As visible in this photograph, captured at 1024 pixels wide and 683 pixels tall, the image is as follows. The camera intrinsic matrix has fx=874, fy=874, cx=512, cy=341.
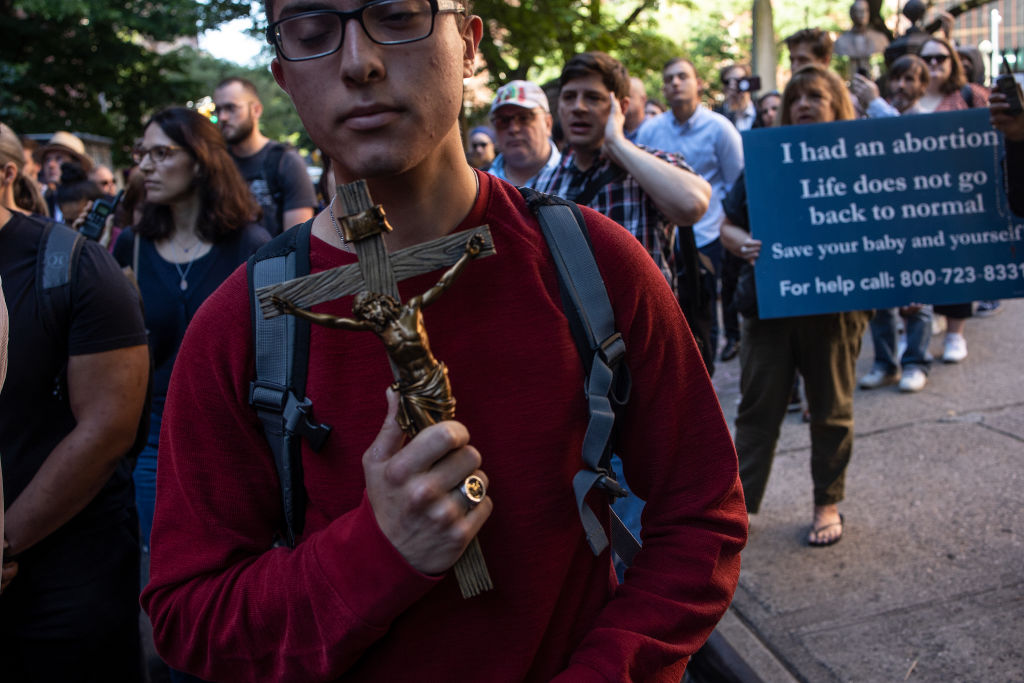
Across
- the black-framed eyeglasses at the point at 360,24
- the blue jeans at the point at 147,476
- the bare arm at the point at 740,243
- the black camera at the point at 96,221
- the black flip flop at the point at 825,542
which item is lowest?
the black flip flop at the point at 825,542

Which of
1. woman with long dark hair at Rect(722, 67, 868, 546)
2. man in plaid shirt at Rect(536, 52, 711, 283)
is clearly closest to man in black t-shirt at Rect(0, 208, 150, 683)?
man in plaid shirt at Rect(536, 52, 711, 283)

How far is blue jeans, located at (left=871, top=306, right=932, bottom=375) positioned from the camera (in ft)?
21.7

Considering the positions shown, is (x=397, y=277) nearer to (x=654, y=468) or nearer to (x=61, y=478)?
(x=654, y=468)

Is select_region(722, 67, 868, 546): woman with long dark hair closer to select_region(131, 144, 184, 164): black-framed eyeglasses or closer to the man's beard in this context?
select_region(131, 144, 184, 164): black-framed eyeglasses

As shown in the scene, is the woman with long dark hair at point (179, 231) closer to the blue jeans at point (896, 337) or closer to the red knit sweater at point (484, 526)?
the red knit sweater at point (484, 526)

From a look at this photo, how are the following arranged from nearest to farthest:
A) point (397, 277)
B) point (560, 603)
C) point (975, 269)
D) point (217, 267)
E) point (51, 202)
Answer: point (397, 277) < point (560, 603) < point (217, 267) < point (975, 269) < point (51, 202)

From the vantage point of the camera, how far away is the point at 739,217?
4.49 m

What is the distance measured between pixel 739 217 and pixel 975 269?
1143mm

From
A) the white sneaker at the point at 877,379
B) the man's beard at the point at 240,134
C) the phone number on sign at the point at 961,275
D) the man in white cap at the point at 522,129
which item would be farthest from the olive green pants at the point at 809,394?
the man's beard at the point at 240,134

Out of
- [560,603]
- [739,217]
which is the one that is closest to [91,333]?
[560,603]

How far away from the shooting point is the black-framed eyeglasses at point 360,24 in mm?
1236

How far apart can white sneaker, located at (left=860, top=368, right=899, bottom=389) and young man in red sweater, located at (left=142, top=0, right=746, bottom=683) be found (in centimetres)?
580

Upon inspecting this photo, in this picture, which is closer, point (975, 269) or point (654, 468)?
point (654, 468)

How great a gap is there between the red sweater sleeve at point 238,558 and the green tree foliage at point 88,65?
18.2 metres
